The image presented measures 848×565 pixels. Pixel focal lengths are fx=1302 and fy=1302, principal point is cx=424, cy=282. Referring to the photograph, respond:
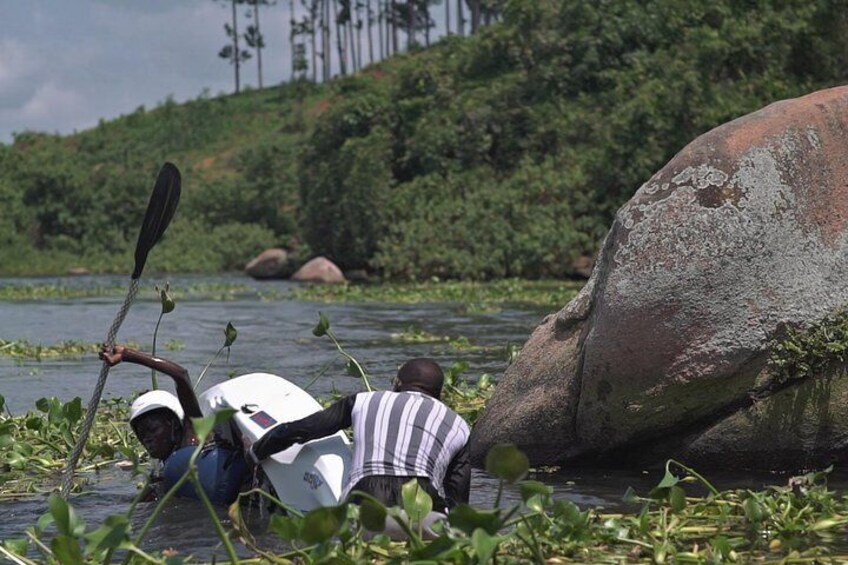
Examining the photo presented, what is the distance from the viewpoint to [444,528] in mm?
5000

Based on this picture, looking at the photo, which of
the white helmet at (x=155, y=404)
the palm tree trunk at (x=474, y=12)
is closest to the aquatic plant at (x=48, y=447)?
the white helmet at (x=155, y=404)

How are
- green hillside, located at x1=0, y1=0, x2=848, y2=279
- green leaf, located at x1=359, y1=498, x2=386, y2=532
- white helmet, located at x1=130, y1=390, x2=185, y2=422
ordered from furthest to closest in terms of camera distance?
green hillside, located at x1=0, y1=0, x2=848, y2=279, white helmet, located at x1=130, y1=390, x2=185, y2=422, green leaf, located at x1=359, y1=498, x2=386, y2=532

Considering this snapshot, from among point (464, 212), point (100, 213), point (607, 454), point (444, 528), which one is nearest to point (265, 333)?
point (607, 454)

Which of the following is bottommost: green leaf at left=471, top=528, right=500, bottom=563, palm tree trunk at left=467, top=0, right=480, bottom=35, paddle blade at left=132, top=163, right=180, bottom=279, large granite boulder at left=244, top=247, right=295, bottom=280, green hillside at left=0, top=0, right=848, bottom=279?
green leaf at left=471, top=528, right=500, bottom=563

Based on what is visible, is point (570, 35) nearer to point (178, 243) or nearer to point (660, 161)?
point (660, 161)

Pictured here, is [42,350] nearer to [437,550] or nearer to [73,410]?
[73,410]

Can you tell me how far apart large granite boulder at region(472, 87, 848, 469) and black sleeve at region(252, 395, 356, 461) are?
2101 mm

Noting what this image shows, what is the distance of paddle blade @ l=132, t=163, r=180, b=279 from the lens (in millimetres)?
6766

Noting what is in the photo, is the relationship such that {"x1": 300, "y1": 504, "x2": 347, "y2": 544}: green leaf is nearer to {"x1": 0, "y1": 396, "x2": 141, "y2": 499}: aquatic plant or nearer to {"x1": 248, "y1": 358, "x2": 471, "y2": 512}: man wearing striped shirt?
{"x1": 248, "y1": 358, "x2": 471, "y2": 512}: man wearing striped shirt

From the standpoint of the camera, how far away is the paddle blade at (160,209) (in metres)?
6.77

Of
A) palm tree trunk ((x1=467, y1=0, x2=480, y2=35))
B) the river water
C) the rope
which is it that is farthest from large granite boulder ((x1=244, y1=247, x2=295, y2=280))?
the rope

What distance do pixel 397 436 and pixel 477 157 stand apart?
35.0 meters

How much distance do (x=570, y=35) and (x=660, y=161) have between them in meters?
13.4

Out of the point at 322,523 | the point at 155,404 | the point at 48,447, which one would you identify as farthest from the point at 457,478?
the point at 48,447
